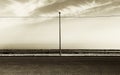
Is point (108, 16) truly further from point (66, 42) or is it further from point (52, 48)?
point (52, 48)

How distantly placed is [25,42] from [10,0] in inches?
15.9

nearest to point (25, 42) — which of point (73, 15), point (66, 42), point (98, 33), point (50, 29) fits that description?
point (50, 29)

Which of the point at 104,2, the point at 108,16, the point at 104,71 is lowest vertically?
the point at 104,71

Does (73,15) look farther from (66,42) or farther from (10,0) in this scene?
(10,0)

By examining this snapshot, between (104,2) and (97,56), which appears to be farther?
(104,2)

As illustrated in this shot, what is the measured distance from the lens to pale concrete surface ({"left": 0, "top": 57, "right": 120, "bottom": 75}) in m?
1.47

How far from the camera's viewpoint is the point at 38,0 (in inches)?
71.9

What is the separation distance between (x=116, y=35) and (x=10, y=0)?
1.00 meters

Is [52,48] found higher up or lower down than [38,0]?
lower down

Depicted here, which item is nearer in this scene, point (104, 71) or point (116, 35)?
point (104, 71)

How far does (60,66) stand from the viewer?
152 centimetres

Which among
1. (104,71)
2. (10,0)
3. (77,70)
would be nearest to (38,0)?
(10,0)

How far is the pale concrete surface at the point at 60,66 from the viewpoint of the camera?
147cm

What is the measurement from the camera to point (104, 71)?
152 cm
